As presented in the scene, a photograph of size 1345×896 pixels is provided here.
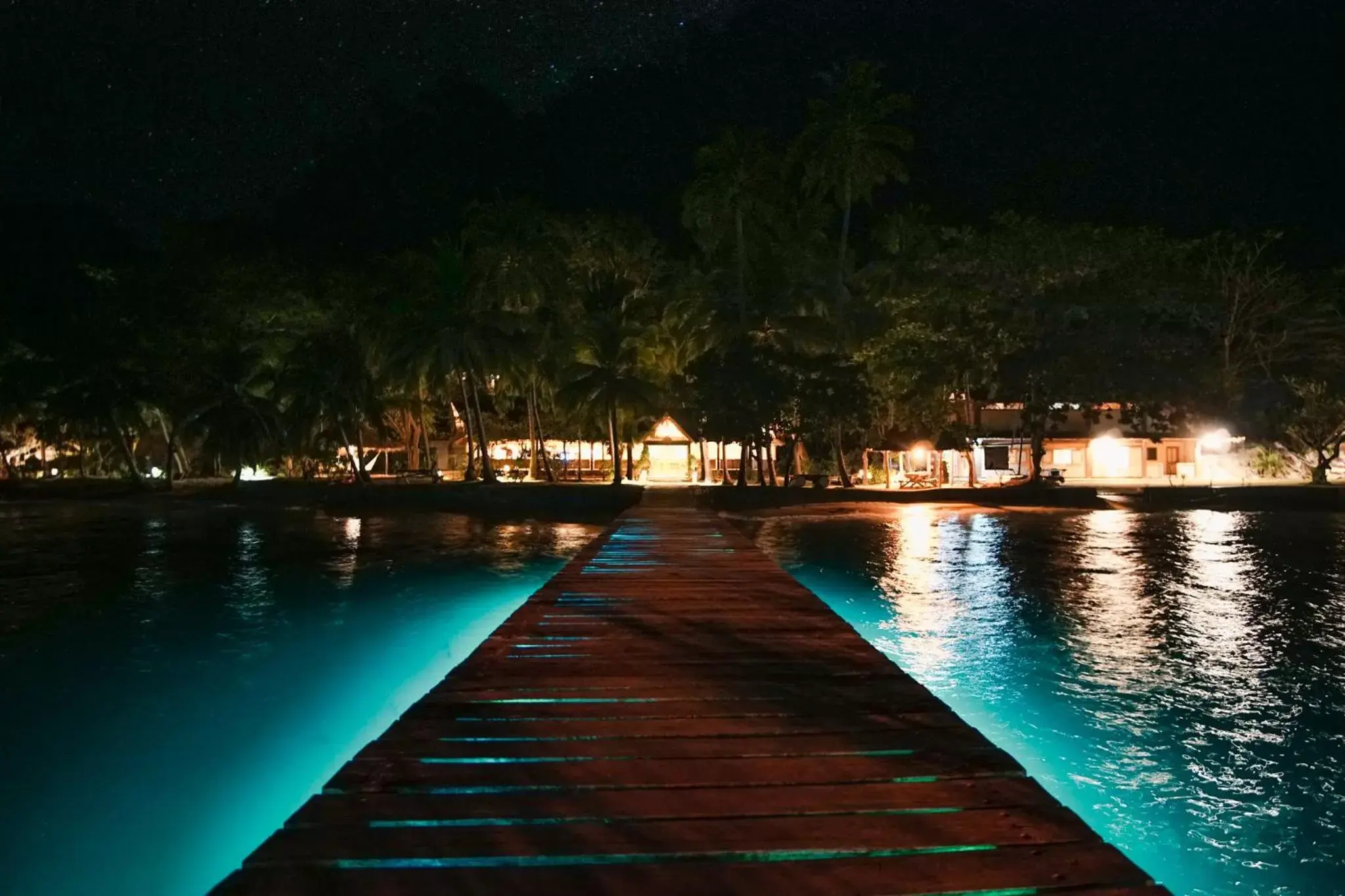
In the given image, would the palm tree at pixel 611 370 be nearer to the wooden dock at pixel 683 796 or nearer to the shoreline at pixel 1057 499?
the shoreline at pixel 1057 499

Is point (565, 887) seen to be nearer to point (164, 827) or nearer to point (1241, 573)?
point (164, 827)

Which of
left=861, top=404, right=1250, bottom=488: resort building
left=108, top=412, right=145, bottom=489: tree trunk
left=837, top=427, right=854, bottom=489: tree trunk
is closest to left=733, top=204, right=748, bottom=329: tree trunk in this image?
left=837, top=427, right=854, bottom=489: tree trunk

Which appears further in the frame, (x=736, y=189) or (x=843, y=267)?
(x=843, y=267)

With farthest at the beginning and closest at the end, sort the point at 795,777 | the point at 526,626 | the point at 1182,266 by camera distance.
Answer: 1. the point at 1182,266
2. the point at 526,626
3. the point at 795,777

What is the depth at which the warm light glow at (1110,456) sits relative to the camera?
37.1 meters

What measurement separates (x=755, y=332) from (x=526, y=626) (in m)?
25.2

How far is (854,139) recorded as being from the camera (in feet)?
120

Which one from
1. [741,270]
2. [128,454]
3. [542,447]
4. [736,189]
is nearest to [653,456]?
[542,447]

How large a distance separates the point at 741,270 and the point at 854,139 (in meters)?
7.86

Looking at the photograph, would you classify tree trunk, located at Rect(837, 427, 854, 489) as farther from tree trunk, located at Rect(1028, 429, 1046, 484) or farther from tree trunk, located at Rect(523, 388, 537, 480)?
tree trunk, located at Rect(523, 388, 537, 480)

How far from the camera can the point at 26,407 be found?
36.3 metres

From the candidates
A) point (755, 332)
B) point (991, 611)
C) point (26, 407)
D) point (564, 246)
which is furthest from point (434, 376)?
point (991, 611)

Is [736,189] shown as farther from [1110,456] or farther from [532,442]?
[1110,456]

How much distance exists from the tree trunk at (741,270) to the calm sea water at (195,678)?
44.6 ft
